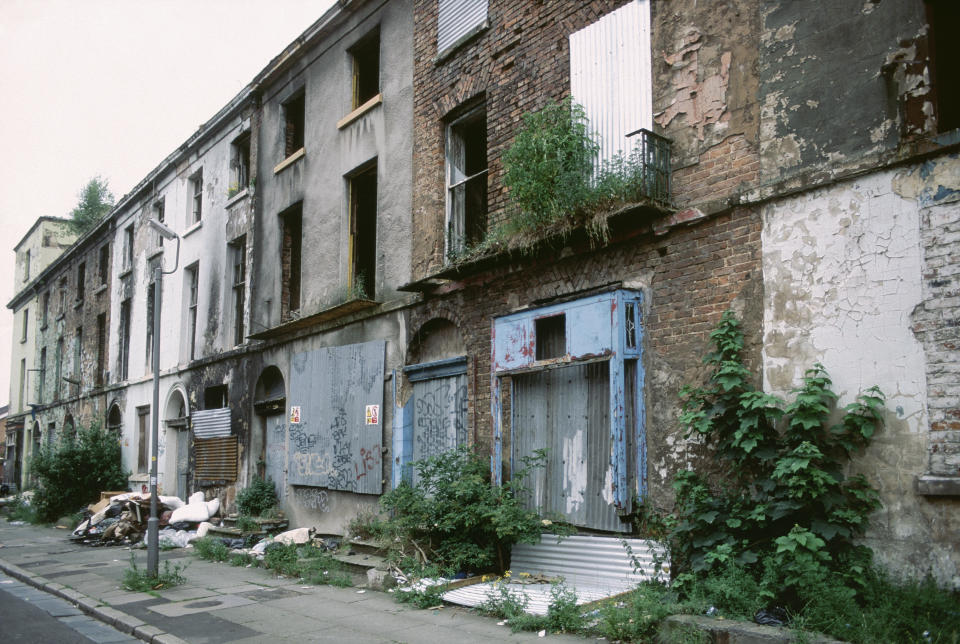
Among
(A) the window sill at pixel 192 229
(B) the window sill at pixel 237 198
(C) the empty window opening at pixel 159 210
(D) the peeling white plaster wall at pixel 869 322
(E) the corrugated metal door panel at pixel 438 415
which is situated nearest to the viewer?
(D) the peeling white plaster wall at pixel 869 322

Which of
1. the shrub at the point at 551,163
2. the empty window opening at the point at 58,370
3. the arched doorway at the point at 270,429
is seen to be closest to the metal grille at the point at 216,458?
the arched doorway at the point at 270,429

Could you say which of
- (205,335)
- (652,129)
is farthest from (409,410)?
(205,335)

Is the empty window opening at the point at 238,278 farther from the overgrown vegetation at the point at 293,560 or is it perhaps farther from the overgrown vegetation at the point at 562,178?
the overgrown vegetation at the point at 562,178

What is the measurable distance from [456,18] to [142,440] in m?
16.3

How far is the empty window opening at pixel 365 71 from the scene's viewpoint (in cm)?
1401

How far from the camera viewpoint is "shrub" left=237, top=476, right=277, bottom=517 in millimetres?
14789

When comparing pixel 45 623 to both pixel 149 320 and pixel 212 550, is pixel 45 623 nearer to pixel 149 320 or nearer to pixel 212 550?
pixel 212 550

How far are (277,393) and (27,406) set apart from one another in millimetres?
23983

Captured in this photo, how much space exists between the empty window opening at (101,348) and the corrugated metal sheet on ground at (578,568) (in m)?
21.0

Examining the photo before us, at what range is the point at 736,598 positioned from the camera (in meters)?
5.99

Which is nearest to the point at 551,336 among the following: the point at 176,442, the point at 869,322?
the point at 869,322

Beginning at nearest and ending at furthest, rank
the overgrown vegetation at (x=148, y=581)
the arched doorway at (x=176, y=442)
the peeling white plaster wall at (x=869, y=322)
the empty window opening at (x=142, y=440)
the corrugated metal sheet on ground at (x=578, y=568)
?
the peeling white plaster wall at (x=869, y=322) < the corrugated metal sheet on ground at (x=578, y=568) < the overgrown vegetation at (x=148, y=581) < the arched doorway at (x=176, y=442) < the empty window opening at (x=142, y=440)

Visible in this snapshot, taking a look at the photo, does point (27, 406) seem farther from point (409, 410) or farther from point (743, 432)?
point (743, 432)

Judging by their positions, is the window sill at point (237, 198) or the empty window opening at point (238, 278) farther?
the empty window opening at point (238, 278)
